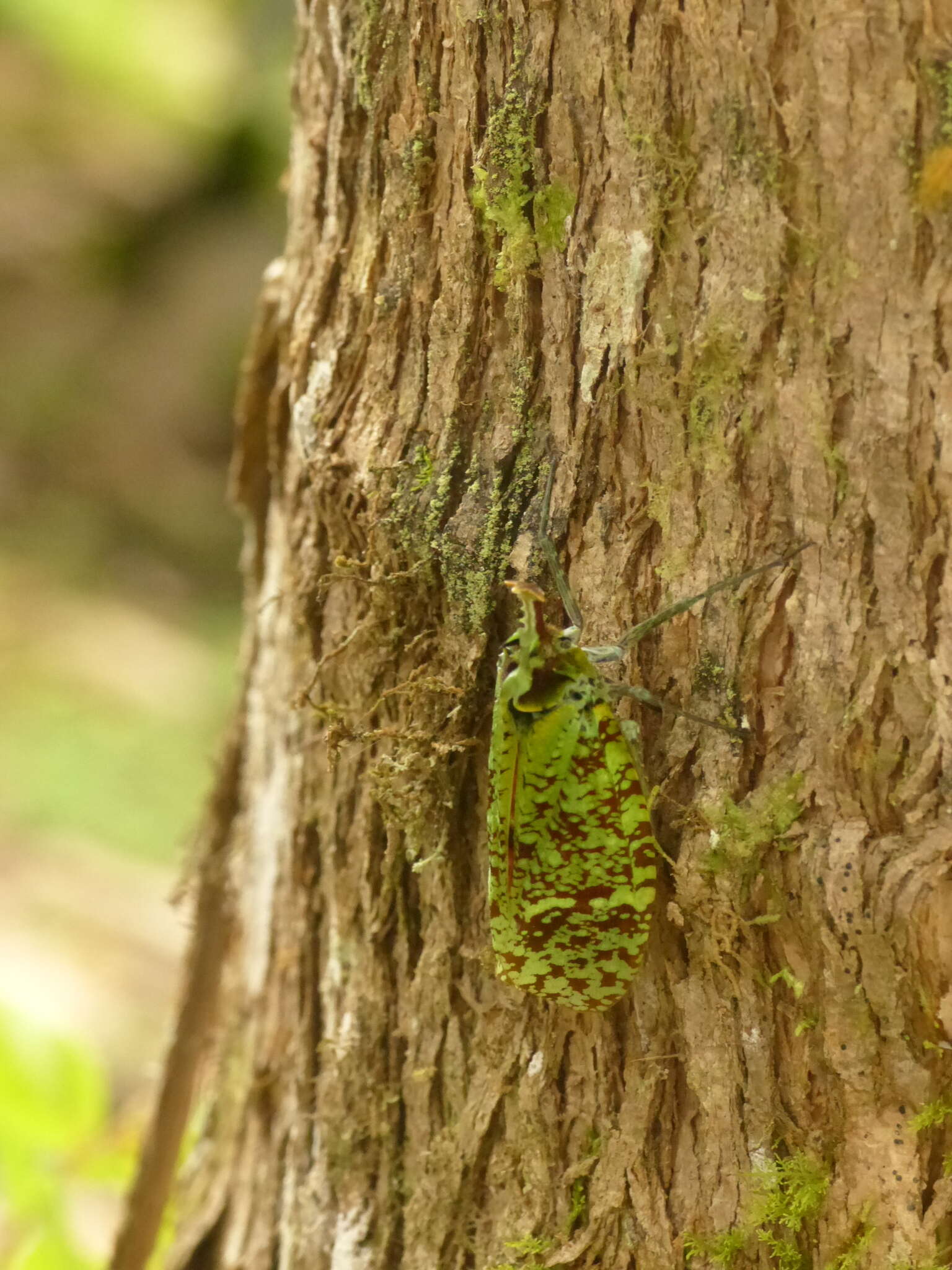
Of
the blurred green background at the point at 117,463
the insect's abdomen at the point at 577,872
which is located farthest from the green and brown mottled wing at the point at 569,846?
the blurred green background at the point at 117,463

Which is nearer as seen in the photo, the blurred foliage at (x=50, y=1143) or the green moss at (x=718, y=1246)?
the green moss at (x=718, y=1246)

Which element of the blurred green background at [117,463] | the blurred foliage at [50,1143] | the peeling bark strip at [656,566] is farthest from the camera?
the blurred green background at [117,463]

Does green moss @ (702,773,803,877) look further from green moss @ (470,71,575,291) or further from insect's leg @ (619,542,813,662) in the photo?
green moss @ (470,71,575,291)

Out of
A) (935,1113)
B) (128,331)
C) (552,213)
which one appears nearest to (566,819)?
(935,1113)

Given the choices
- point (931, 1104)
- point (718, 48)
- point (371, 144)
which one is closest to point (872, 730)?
point (931, 1104)

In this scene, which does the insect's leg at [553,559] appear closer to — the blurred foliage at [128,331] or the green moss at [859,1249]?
the green moss at [859,1249]

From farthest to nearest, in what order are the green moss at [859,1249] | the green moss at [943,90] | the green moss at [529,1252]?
the green moss at [529,1252] → the green moss at [859,1249] → the green moss at [943,90]
